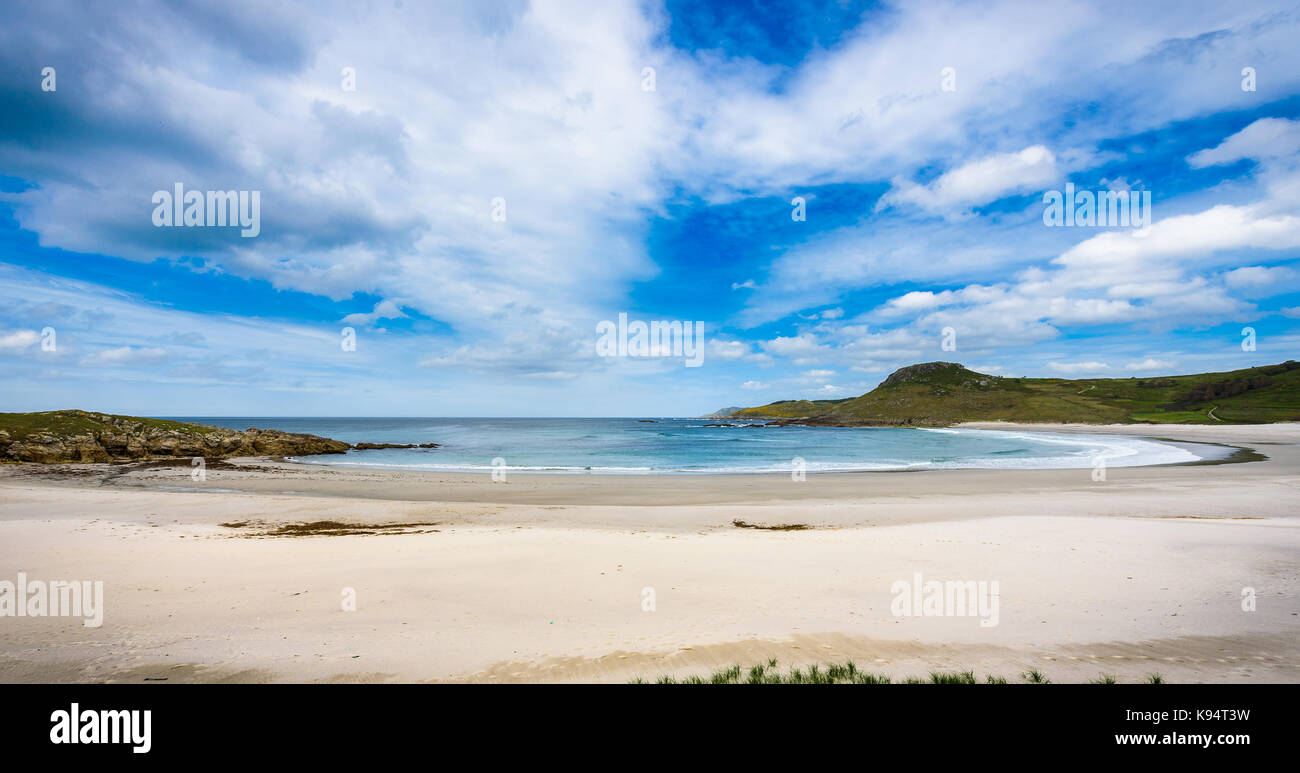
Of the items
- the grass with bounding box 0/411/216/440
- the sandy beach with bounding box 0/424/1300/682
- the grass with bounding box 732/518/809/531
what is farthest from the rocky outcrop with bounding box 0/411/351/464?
the grass with bounding box 732/518/809/531

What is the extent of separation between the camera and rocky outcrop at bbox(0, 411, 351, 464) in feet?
123

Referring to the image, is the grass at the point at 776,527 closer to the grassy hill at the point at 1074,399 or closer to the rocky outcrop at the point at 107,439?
the rocky outcrop at the point at 107,439

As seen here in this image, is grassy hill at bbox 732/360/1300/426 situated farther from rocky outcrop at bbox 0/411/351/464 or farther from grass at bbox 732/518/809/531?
rocky outcrop at bbox 0/411/351/464

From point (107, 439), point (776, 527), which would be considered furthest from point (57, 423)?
point (776, 527)

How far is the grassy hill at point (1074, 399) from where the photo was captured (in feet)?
334

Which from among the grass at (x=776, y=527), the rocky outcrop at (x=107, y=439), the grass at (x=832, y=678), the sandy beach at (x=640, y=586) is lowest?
the grass at (x=776, y=527)

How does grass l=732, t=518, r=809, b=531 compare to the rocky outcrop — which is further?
the rocky outcrop

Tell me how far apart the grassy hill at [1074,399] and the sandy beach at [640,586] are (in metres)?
109

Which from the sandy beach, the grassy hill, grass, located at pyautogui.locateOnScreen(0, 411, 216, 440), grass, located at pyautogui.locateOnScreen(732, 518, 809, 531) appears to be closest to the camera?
the sandy beach

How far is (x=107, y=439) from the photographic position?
41594mm

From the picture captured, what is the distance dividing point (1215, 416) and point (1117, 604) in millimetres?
127370

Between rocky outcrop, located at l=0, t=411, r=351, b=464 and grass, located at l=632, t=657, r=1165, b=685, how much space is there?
5450 cm

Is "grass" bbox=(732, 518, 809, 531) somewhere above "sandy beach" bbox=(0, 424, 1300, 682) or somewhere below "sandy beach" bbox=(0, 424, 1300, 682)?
below

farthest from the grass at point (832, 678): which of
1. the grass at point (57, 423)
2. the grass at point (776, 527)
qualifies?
the grass at point (57, 423)
